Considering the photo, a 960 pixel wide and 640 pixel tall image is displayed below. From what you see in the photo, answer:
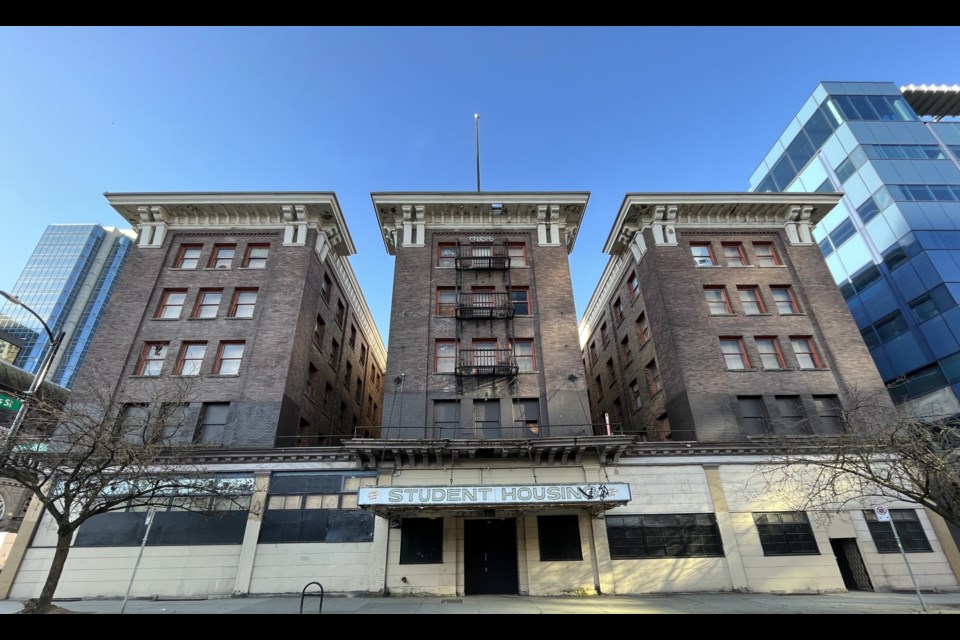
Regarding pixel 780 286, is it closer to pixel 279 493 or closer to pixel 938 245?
pixel 938 245

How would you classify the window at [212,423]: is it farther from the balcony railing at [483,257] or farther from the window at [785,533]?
the window at [785,533]

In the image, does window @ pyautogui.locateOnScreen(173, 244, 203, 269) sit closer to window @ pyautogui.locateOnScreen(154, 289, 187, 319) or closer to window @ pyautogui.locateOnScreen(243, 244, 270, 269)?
window @ pyautogui.locateOnScreen(154, 289, 187, 319)

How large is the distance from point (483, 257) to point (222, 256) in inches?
626

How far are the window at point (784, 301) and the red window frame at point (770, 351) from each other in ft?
6.73

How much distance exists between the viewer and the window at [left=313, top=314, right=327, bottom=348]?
96.5ft

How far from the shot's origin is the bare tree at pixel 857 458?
15102mm

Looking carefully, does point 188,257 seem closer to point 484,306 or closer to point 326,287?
point 326,287

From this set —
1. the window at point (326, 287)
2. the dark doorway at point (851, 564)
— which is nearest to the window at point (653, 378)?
the dark doorway at point (851, 564)

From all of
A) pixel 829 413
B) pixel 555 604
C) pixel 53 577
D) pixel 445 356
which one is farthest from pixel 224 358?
pixel 829 413

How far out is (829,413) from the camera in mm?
24578

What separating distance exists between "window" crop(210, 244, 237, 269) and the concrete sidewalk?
1732cm

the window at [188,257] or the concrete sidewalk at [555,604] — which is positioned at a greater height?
the window at [188,257]
